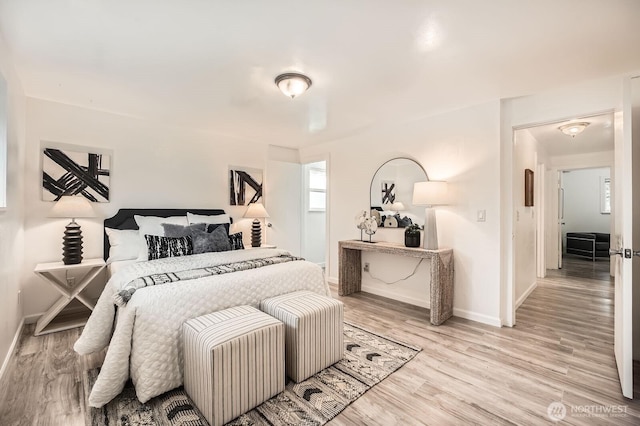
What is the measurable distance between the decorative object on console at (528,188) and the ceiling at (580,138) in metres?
0.56

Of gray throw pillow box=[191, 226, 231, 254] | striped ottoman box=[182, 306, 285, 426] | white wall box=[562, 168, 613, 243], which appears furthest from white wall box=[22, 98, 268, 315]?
white wall box=[562, 168, 613, 243]

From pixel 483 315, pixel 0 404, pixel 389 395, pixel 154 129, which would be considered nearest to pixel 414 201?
pixel 483 315

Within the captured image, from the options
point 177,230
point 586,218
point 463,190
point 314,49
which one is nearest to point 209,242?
point 177,230

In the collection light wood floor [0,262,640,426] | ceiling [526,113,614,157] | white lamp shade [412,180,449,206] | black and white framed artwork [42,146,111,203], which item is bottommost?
light wood floor [0,262,640,426]

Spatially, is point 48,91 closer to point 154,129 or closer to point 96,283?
point 154,129

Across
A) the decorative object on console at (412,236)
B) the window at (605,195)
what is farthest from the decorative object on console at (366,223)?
the window at (605,195)

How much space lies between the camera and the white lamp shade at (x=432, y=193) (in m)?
3.19

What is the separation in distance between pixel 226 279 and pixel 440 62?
2.31 metres

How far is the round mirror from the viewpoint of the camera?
11.9 ft

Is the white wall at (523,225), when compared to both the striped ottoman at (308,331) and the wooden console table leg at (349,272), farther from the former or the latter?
the striped ottoman at (308,331)

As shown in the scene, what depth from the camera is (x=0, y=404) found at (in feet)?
5.69

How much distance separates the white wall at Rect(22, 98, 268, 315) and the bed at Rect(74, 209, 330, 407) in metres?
1.23

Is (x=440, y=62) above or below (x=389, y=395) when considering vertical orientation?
above

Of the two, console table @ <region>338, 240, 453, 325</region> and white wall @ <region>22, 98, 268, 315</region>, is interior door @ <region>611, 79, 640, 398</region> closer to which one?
console table @ <region>338, 240, 453, 325</region>
